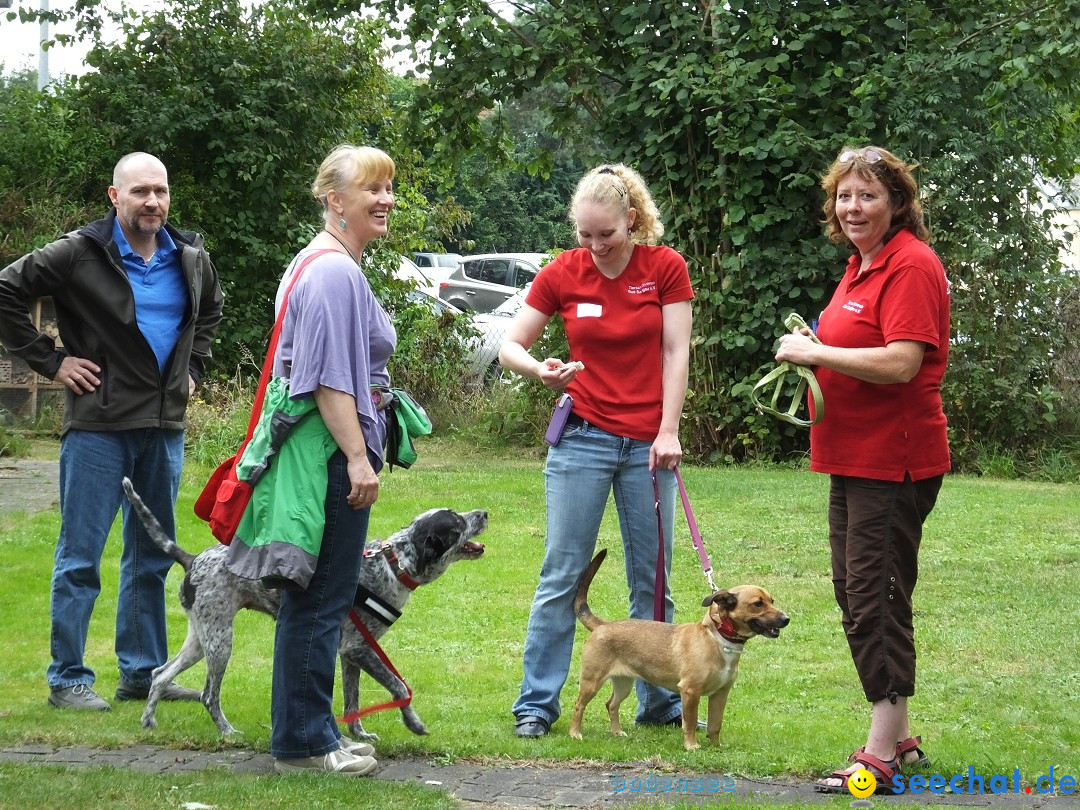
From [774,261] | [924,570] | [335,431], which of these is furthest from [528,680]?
[774,261]

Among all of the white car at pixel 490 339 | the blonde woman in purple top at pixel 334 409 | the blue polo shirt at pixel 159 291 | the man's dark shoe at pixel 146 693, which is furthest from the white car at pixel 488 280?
the blonde woman in purple top at pixel 334 409

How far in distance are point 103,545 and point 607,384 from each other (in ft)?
7.49

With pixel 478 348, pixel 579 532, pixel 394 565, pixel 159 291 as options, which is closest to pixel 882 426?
pixel 579 532

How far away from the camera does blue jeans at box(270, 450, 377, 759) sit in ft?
13.6

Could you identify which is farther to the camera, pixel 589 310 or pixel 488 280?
pixel 488 280

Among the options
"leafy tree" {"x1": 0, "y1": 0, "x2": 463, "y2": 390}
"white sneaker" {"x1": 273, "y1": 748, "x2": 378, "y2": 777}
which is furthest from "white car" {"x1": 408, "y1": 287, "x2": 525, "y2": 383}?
"white sneaker" {"x1": 273, "y1": 748, "x2": 378, "y2": 777}

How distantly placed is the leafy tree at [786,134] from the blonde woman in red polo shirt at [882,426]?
7.74 metres

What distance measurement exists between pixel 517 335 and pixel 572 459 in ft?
1.79

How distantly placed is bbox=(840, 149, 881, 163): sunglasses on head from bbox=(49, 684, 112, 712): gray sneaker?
3665 millimetres

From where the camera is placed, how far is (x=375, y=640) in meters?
4.98

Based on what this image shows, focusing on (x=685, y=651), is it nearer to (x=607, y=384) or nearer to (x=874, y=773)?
(x=874, y=773)

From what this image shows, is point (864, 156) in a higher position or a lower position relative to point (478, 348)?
higher

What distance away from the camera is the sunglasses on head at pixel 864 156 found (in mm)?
4238

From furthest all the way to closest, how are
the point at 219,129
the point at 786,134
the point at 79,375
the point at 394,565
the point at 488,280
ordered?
the point at 488,280 < the point at 219,129 < the point at 786,134 < the point at 79,375 < the point at 394,565
